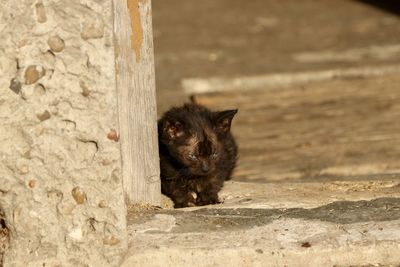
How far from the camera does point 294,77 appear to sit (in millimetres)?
10609

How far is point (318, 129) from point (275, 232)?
3.90 m

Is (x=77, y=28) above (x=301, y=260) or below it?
above

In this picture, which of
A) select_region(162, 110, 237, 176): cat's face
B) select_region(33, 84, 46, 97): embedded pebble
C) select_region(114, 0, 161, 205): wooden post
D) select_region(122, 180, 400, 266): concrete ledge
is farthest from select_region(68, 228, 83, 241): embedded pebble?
select_region(162, 110, 237, 176): cat's face

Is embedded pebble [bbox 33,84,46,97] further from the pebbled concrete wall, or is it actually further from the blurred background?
the blurred background

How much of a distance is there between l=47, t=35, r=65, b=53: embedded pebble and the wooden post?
0.50 metres

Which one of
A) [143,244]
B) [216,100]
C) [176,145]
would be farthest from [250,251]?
[216,100]

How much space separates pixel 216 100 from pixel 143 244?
538cm

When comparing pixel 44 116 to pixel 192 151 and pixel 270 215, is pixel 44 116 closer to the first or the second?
pixel 270 215

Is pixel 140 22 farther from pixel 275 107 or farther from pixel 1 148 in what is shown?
pixel 275 107

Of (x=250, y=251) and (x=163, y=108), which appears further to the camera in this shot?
(x=163, y=108)

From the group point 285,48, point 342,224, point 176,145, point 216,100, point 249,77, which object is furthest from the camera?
point 285,48

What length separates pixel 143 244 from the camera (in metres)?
4.52

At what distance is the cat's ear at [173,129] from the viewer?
6035 mm

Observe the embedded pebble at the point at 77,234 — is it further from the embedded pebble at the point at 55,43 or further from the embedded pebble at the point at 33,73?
the embedded pebble at the point at 55,43
